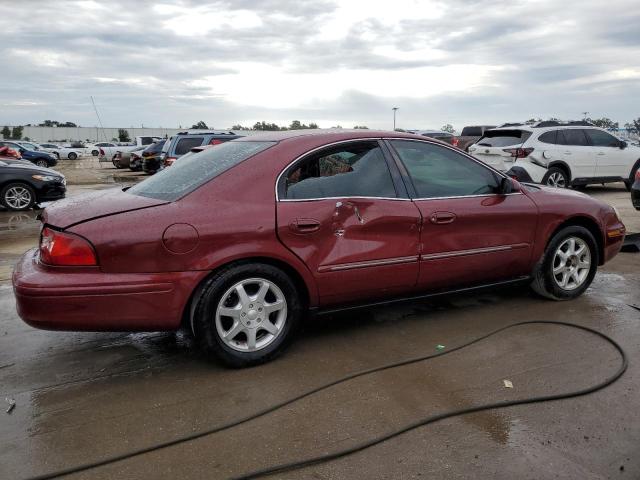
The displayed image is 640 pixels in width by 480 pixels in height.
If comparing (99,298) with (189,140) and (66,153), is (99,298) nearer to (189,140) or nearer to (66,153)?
(189,140)

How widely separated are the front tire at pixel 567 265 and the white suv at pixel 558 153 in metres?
6.31

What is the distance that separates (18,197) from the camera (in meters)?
11.5

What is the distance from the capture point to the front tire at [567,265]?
4684mm

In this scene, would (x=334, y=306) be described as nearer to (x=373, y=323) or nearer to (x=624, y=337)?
(x=373, y=323)

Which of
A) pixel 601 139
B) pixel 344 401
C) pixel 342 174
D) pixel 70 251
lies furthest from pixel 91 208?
pixel 601 139

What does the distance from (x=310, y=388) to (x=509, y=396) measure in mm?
1155

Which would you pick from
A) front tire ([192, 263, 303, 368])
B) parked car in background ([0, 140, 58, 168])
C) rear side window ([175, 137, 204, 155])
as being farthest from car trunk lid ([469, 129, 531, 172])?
parked car in background ([0, 140, 58, 168])

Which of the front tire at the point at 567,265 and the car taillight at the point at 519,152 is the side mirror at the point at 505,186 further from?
the car taillight at the point at 519,152

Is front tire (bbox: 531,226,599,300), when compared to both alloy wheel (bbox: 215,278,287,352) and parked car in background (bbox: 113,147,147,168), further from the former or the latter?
parked car in background (bbox: 113,147,147,168)

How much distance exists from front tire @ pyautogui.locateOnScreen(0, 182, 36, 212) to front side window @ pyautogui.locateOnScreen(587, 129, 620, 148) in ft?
40.8

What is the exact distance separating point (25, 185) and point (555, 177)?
1134cm

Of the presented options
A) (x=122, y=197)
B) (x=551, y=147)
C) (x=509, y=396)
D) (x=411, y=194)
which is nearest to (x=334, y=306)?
(x=411, y=194)

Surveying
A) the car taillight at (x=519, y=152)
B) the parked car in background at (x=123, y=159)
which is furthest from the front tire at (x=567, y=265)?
the parked car in background at (x=123, y=159)

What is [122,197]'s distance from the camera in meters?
3.66
